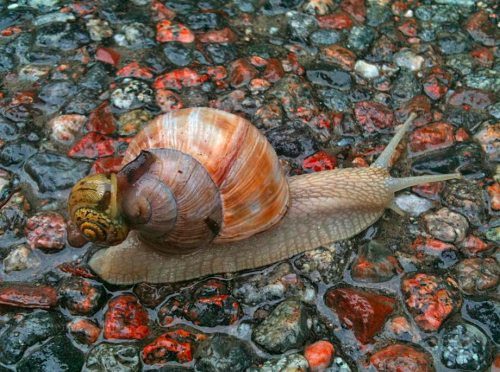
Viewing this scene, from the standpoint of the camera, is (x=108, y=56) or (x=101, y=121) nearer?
(x=101, y=121)

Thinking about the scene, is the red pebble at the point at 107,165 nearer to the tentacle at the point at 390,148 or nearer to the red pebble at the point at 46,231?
the red pebble at the point at 46,231

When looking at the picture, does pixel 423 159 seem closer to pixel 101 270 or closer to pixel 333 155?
pixel 333 155

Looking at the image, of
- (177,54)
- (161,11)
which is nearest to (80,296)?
(177,54)

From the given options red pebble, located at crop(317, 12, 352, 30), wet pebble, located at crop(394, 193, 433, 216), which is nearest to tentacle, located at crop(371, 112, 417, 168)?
wet pebble, located at crop(394, 193, 433, 216)

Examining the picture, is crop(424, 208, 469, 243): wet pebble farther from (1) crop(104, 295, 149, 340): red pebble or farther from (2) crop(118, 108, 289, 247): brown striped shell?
(1) crop(104, 295, 149, 340): red pebble

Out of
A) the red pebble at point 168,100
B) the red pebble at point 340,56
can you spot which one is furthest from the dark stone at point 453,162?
the red pebble at point 168,100

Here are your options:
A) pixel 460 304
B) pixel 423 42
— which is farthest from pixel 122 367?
pixel 423 42

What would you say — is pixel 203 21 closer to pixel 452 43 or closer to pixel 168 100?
pixel 168 100
